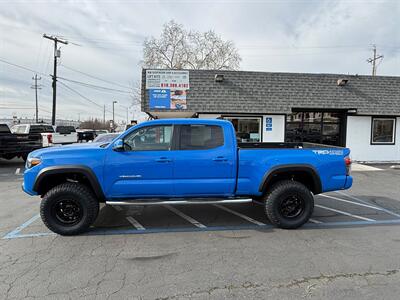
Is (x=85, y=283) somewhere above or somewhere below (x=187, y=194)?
below

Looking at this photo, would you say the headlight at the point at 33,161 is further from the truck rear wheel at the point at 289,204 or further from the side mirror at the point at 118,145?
the truck rear wheel at the point at 289,204

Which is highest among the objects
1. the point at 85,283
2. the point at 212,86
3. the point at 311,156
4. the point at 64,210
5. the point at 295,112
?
the point at 212,86

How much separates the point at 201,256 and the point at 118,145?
221 cm

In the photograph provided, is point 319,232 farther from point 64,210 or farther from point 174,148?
point 64,210

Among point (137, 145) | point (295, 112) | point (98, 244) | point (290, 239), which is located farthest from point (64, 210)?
point (295, 112)

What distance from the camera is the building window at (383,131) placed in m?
14.5

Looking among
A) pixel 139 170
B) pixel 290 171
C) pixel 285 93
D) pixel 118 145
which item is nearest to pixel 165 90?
pixel 285 93

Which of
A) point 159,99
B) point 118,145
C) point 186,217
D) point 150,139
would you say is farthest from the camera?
point 159,99

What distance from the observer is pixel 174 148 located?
4828 millimetres

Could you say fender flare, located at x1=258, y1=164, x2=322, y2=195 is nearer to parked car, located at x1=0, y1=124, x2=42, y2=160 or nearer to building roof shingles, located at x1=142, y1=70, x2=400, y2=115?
Result: building roof shingles, located at x1=142, y1=70, x2=400, y2=115

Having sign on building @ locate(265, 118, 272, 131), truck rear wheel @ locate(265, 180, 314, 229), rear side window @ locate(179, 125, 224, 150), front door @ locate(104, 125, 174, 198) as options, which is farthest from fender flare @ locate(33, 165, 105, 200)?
sign on building @ locate(265, 118, 272, 131)

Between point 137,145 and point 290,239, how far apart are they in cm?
299

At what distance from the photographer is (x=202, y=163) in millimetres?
4781

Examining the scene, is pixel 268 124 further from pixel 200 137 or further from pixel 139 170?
pixel 139 170
